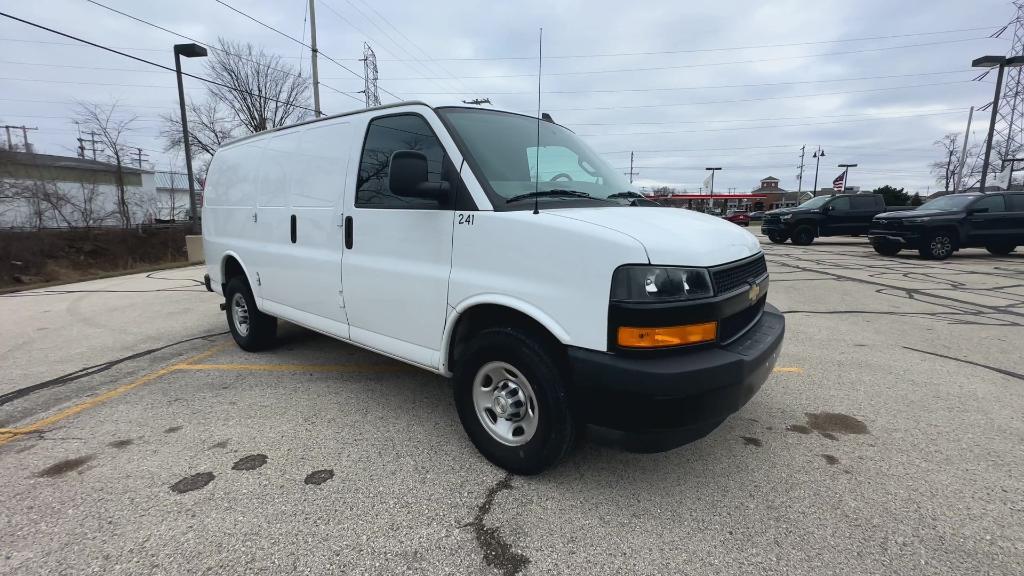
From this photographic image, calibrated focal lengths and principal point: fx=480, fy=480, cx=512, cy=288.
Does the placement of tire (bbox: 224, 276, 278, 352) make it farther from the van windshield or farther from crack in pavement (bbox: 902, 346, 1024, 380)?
crack in pavement (bbox: 902, 346, 1024, 380)

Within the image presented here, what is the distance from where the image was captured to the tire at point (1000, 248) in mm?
13266

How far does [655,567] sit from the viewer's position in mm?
1994

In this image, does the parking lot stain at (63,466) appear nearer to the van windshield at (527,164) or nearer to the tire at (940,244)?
the van windshield at (527,164)

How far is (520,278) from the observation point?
2441 mm

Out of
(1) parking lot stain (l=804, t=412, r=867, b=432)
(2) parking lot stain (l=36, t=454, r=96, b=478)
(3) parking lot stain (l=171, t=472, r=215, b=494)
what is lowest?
(2) parking lot stain (l=36, t=454, r=96, b=478)

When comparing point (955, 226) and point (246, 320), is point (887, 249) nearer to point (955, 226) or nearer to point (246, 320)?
point (955, 226)

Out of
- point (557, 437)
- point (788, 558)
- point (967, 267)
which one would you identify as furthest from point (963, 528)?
point (967, 267)

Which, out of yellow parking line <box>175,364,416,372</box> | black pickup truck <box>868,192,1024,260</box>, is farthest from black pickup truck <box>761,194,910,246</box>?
yellow parking line <box>175,364,416,372</box>

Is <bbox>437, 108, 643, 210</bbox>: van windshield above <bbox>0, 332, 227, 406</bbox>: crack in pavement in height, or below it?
above

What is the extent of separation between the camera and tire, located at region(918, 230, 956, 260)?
1247 centimetres

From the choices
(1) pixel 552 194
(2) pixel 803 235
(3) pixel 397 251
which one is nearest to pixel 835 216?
(2) pixel 803 235

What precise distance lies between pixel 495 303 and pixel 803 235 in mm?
19182

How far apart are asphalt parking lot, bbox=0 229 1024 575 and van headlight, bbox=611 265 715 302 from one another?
108cm

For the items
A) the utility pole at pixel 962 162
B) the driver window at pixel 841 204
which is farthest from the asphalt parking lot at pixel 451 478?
the utility pole at pixel 962 162
